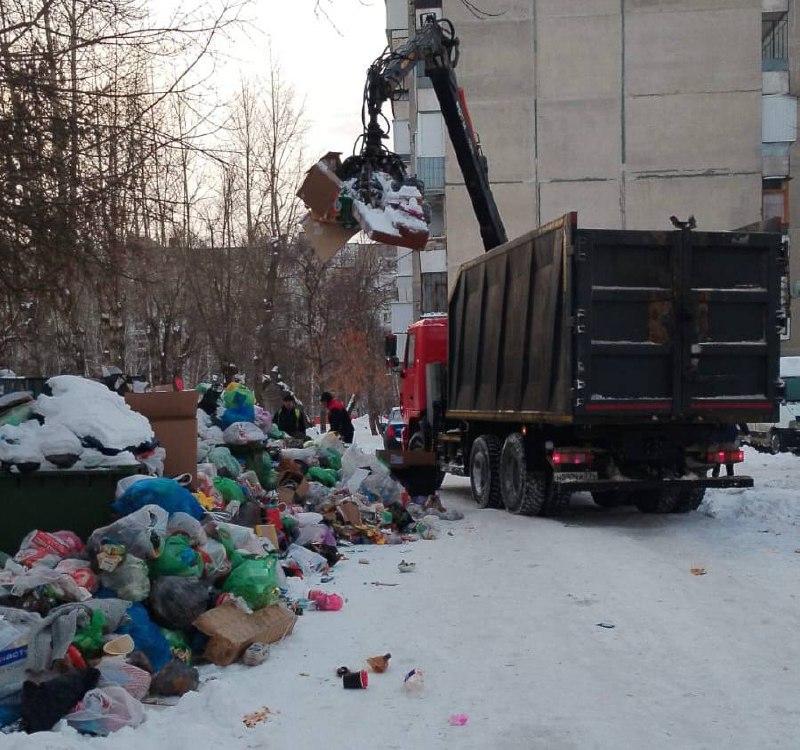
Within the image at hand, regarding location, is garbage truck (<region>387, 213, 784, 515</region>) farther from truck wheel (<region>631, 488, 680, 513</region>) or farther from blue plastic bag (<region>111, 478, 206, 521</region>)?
blue plastic bag (<region>111, 478, 206, 521</region>)

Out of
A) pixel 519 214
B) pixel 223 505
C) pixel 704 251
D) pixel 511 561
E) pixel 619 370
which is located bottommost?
pixel 511 561

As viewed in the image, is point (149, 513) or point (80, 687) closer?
point (80, 687)

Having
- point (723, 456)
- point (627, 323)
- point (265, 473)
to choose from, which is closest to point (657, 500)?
point (723, 456)

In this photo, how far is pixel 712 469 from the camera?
10539 millimetres

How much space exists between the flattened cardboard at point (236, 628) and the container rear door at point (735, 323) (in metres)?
5.79

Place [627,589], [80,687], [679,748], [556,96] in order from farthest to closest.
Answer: [556,96] → [627,589] → [80,687] → [679,748]

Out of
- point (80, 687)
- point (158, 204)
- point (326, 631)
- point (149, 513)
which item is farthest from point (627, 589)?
point (158, 204)

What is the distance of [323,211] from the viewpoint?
10250 millimetres

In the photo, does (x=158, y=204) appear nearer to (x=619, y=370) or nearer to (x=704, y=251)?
(x=619, y=370)

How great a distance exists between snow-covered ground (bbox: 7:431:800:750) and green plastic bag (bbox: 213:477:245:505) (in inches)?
43.3

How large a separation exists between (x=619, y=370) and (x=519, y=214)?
2224 centimetres

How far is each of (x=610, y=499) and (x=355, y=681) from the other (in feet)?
26.8

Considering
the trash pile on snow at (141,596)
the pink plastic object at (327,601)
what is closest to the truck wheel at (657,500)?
the trash pile on snow at (141,596)

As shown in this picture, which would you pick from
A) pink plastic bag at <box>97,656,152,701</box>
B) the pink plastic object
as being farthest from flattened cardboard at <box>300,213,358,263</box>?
pink plastic bag at <box>97,656,152,701</box>
